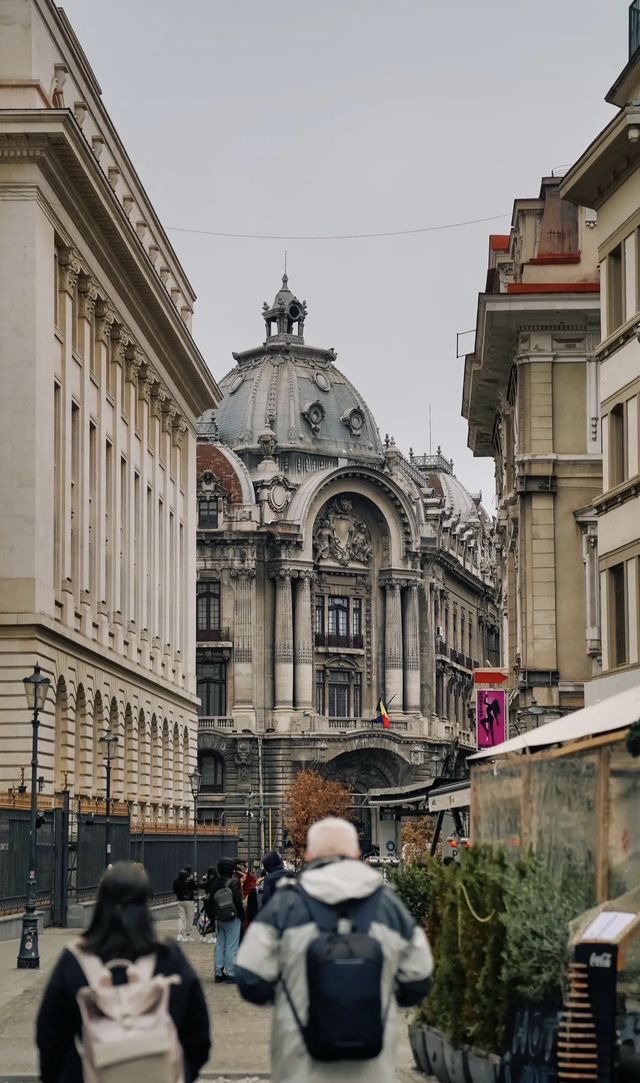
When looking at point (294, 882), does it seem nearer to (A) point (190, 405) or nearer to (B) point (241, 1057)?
(B) point (241, 1057)

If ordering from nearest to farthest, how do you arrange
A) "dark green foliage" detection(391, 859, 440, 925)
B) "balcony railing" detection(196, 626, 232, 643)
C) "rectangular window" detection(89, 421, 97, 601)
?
"dark green foliage" detection(391, 859, 440, 925) < "rectangular window" detection(89, 421, 97, 601) < "balcony railing" detection(196, 626, 232, 643)

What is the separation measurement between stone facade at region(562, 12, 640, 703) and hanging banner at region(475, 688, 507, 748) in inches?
292

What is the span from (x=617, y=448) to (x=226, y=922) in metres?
13.0

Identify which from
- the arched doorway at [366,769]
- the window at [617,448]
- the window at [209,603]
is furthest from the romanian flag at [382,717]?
the window at [617,448]

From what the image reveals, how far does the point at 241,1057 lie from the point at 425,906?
5738 mm

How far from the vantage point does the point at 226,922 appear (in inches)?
1176

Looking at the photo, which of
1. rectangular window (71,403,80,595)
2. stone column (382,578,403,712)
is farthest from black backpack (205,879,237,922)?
stone column (382,578,403,712)

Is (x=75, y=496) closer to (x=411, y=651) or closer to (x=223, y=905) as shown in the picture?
(x=223, y=905)

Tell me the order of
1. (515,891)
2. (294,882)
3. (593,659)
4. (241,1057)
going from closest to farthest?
(294,882), (515,891), (241,1057), (593,659)

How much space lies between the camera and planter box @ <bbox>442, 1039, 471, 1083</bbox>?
15.8m

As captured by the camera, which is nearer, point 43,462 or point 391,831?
point 43,462

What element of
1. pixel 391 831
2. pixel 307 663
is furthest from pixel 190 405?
pixel 307 663

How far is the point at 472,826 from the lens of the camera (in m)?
19.8

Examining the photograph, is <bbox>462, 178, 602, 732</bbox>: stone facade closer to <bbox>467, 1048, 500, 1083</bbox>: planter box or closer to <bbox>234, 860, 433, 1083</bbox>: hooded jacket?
<bbox>467, 1048, 500, 1083</bbox>: planter box
